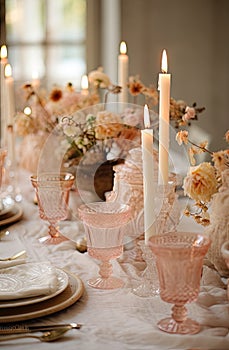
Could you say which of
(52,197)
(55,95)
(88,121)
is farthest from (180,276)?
(55,95)

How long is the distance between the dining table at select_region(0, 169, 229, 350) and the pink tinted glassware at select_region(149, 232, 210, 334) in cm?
3

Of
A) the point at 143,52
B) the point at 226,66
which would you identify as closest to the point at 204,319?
the point at 226,66

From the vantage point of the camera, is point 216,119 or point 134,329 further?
point 216,119

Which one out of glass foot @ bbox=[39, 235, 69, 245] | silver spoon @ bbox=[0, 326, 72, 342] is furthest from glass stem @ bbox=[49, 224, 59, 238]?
silver spoon @ bbox=[0, 326, 72, 342]

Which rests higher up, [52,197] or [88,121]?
[88,121]

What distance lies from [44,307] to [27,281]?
0.09 meters

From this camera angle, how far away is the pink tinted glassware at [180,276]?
42.9 inches

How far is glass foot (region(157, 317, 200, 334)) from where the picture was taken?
113 cm

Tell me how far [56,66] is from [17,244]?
256 cm

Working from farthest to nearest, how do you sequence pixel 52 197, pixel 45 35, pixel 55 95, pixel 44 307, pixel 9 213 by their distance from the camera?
pixel 45 35 < pixel 55 95 < pixel 9 213 < pixel 52 197 < pixel 44 307

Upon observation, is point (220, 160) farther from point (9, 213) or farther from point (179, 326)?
point (9, 213)

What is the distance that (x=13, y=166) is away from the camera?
2336 millimetres

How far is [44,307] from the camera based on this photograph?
122cm

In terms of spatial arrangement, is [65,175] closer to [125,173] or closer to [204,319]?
[125,173]
